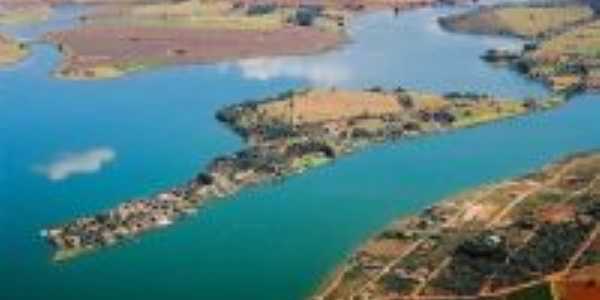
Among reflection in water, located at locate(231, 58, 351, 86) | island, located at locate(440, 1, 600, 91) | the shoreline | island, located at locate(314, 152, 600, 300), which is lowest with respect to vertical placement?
island, located at locate(314, 152, 600, 300)

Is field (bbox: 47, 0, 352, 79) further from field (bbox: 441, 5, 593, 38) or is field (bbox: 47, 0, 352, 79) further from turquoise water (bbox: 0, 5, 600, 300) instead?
field (bbox: 441, 5, 593, 38)

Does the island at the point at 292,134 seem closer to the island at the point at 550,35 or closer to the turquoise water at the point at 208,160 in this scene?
the turquoise water at the point at 208,160

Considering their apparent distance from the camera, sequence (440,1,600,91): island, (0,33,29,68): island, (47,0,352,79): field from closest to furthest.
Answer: (440,1,600,91): island < (47,0,352,79): field < (0,33,29,68): island

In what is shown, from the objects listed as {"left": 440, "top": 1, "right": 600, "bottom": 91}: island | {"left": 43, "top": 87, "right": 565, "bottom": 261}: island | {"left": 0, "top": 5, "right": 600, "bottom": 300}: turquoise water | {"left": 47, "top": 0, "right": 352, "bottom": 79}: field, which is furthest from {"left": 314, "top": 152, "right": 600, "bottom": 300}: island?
{"left": 47, "top": 0, "right": 352, "bottom": 79}: field

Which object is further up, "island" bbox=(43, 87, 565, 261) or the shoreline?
the shoreline

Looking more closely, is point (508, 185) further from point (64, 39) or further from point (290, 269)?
point (64, 39)

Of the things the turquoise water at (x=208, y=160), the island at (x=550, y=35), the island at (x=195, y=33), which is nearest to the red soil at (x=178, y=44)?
the island at (x=195, y=33)
